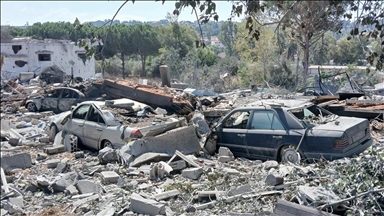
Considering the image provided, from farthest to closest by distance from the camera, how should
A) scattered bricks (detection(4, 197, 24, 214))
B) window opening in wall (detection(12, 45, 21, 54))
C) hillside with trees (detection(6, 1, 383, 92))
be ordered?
1. window opening in wall (detection(12, 45, 21, 54))
2. hillside with trees (detection(6, 1, 383, 92))
3. scattered bricks (detection(4, 197, 24, 214))

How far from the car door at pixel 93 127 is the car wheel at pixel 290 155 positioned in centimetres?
476

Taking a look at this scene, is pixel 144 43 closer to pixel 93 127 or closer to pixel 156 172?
pixel 93 127

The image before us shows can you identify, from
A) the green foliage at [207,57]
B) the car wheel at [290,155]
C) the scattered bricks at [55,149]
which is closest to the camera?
the car wheel at [290,155]

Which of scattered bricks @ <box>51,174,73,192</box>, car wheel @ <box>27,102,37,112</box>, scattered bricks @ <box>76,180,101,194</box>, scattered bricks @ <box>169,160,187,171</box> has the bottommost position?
car wheel @ <box>27,102,37,112</box>

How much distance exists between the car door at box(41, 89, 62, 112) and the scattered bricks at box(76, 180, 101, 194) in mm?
14282

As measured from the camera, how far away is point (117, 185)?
9.00m

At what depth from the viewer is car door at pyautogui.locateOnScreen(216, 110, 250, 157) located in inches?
417

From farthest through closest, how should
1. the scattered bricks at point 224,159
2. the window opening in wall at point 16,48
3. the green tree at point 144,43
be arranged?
1. the green tree at point 144,43
2. the window opening in wall at point 16,48
3. the scattered bricks at point 224,159

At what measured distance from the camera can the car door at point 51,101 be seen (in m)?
22.5

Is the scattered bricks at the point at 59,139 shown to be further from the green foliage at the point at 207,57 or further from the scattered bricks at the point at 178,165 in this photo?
the green foliage at the point at 207,57

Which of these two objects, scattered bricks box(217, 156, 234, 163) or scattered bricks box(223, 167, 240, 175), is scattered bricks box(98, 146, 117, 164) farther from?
scattered bricks box(223, 167, 240, 175)

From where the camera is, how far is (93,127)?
12.4m

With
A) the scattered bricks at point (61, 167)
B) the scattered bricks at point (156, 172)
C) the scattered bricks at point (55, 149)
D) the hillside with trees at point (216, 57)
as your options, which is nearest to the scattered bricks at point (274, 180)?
the scattered bricks at point (156, 172)

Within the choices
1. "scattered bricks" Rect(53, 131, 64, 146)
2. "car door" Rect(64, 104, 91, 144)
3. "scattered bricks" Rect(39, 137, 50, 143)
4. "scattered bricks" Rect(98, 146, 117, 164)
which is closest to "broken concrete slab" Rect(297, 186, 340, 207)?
"scattered bricks" Rect(98, 146, 117, 164)
